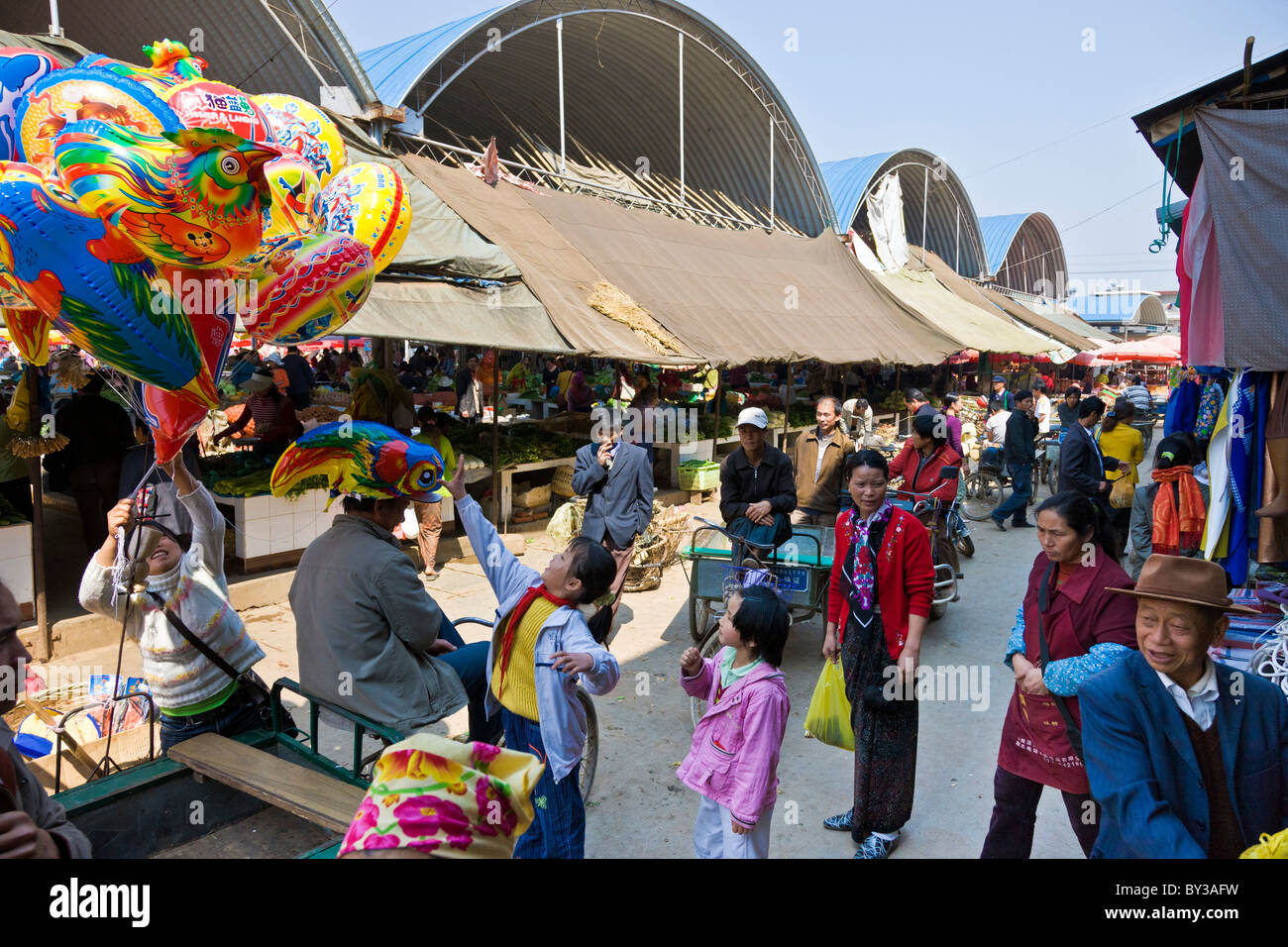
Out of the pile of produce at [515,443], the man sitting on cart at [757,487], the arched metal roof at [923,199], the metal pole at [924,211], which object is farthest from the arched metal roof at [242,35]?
the metal pole at [924,211]

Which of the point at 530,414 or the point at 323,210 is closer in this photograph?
the point at 323,210

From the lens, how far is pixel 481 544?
335cm

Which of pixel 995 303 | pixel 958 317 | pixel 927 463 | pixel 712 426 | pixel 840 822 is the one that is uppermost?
pixel 995 303

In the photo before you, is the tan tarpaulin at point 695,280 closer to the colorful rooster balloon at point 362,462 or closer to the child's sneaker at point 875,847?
the colorful rooster balloon at point 362,462

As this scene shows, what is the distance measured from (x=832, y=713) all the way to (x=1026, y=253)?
43.6 meters

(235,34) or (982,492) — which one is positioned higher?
(235,34)

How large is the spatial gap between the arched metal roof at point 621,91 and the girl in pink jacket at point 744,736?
13.7 meters

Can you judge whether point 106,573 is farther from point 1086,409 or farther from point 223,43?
point 223,43

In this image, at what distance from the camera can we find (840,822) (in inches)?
164

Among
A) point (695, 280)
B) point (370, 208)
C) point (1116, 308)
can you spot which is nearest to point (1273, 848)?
point (370, 208)

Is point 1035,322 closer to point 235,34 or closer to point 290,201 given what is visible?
point 235,34

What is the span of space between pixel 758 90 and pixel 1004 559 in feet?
48.2

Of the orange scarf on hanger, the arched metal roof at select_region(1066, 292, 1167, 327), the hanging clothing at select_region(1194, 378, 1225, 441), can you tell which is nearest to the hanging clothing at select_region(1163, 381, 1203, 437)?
the hanging clothing at select_region(1194, 378, 1225, 441)

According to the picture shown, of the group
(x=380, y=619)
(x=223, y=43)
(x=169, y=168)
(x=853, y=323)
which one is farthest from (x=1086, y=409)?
(x=223, y=43)
